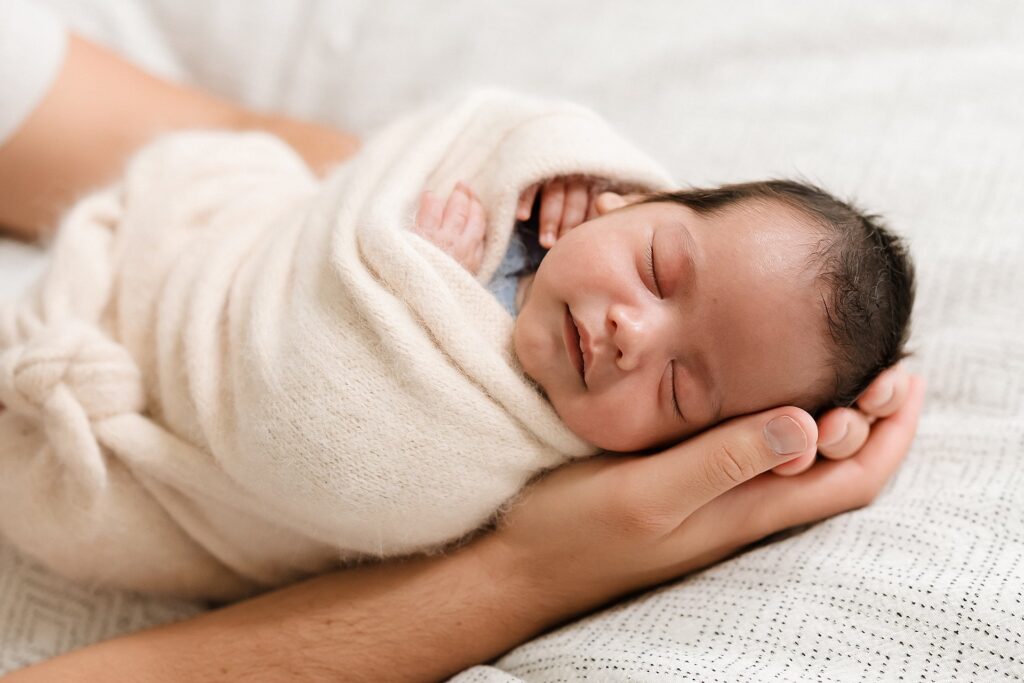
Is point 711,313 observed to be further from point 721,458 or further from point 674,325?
point 721,458

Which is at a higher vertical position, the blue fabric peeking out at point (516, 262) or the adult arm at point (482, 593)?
the blue fabric peeking out at point (516, 262)

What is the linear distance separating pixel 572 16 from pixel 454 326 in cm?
111

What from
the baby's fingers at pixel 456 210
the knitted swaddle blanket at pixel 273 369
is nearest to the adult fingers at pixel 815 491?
the knitted swaddle blanket at pixel 273 369

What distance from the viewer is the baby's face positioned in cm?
107

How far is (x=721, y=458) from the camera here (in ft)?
3.38

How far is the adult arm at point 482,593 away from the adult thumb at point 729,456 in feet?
0.16

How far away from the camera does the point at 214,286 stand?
4.09ft

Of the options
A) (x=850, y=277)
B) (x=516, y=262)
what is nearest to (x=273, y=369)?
(x=516, y=262)

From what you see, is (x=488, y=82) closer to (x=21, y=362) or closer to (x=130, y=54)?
(x=130, y=54)

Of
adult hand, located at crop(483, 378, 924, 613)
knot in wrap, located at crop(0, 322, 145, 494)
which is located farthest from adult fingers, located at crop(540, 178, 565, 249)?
knot in wrap, located at crop(0, 322, 145, 494)

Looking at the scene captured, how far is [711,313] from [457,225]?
14.9 inches

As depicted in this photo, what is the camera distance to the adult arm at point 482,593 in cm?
114

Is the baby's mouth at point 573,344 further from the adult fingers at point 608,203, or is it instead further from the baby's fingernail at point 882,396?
the baby's fingernail at point 882,396

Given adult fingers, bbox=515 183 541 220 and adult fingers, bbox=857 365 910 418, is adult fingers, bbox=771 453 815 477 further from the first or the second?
adult fingers, bbox=515 183 541 220
